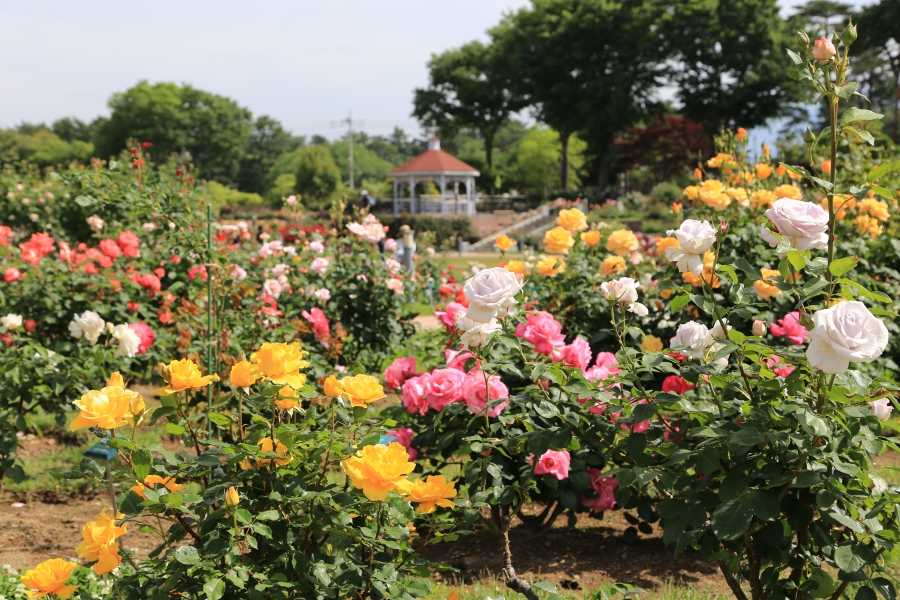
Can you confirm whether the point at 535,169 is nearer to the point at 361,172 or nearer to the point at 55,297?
the point at 361,172

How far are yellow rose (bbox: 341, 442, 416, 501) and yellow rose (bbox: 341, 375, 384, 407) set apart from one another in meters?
0.18

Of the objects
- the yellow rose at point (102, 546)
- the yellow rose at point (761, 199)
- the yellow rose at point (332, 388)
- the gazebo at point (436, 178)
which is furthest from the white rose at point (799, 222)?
the gazebo at point (436, 178)

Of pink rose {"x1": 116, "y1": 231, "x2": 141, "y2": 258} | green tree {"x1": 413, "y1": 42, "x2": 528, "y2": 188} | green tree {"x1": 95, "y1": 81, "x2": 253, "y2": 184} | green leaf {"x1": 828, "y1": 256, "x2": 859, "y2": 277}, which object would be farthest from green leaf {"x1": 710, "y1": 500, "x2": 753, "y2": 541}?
green tree {"x1": 95, "y1": 81, "x2": 253, "y2": 184}

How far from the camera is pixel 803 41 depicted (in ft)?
5.61

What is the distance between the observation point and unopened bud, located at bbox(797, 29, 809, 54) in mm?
1688

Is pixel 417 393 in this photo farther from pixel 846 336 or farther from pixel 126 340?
pixel 846 336

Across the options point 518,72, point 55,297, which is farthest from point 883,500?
point 518,72

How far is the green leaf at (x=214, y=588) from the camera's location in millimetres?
1499

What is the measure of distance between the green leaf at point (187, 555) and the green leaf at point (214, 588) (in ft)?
0.17

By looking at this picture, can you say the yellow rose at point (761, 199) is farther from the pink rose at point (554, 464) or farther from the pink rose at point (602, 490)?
the pink rose at point (554, 464)

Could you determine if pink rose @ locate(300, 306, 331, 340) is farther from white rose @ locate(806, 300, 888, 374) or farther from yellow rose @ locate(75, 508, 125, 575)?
white rose @ locate(806, 300, 888, 374)

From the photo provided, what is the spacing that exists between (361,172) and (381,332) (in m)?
71.5

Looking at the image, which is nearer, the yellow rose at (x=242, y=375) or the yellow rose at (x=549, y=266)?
the yellow rose at (x=242, y=375)

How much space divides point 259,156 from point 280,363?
7651 centimetres
